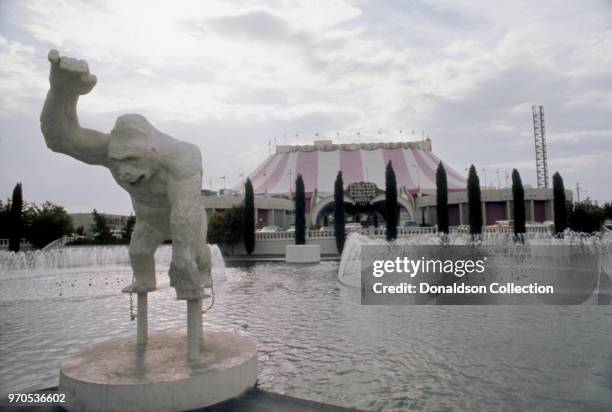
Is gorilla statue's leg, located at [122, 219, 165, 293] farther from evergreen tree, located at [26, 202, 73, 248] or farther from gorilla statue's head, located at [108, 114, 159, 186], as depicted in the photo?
evergreen tree, located at [26, 202, 73, 248]

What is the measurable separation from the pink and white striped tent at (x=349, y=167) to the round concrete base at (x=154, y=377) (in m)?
29.5

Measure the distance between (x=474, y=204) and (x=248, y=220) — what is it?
10860 mm

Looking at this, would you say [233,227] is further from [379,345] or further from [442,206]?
[379,345]

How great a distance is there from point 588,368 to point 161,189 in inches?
146

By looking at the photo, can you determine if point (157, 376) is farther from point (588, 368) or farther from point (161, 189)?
point (588, 368)

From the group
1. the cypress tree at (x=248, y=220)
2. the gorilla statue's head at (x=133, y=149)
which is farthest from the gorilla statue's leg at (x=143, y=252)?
the cypress tree at (x=248, y=220)

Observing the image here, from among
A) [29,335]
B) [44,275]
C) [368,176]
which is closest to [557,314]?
[29,335]

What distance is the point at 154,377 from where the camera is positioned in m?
2.72

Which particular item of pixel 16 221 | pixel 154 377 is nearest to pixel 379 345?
pixel 154 377

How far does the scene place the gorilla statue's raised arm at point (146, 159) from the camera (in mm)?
2814

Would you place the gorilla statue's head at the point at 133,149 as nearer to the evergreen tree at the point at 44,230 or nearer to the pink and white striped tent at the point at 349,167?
the evergreen tree at the point at 44,230

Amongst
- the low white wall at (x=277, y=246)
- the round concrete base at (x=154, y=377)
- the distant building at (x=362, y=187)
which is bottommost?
the low white wall at (x=277, y=246)

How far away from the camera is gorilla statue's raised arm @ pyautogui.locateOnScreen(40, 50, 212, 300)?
9.23ft

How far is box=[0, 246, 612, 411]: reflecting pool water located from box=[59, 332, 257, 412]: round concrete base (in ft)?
1.22
